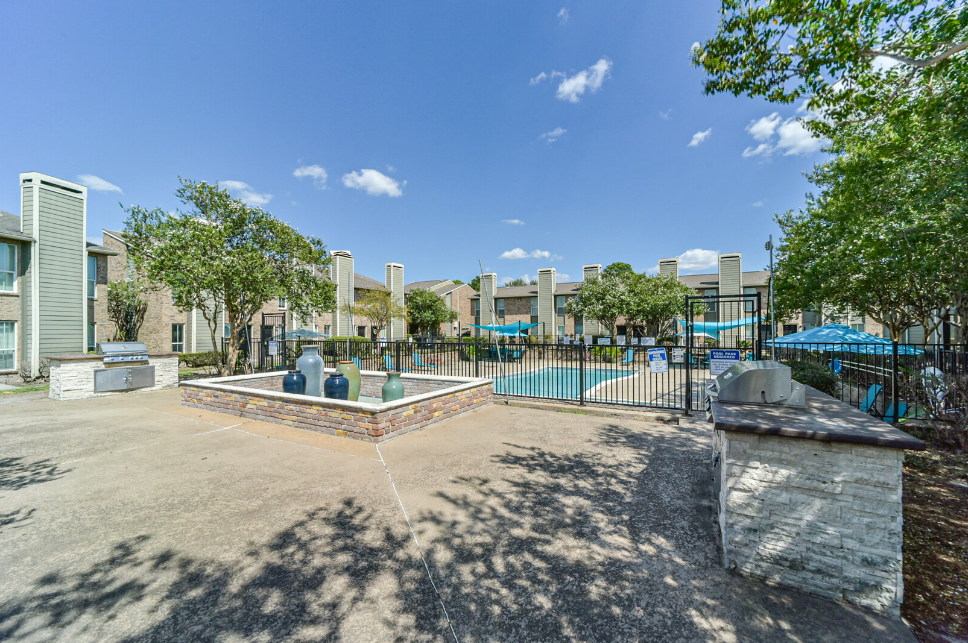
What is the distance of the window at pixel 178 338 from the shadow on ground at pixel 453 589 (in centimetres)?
2390

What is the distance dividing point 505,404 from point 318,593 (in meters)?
7.09

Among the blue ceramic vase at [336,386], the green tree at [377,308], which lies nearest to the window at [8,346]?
the blue ceramic vase at [336,386]

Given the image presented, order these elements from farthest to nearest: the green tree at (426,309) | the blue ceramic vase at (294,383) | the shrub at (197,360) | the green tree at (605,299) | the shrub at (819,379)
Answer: the green tree at (426,309) → the green tree at (605,299) → the shrub at (197,360) → the blue ceramic vase at (294,383) → the shrub at (819,379)

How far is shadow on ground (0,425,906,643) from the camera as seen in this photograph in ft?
7.92

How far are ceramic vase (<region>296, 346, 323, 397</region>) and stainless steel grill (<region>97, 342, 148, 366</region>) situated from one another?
20.5 ft

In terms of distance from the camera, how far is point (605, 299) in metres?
25.8

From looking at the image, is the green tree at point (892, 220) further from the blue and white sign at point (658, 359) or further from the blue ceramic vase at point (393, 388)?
the blue ceramic vase at point (393, 388)

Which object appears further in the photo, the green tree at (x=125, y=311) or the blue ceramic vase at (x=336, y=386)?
the green tree at (x=125, y=311)

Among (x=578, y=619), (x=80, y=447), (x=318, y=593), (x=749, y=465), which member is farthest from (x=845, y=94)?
(x=80, y=447)

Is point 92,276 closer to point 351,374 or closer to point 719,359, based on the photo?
point 351,374

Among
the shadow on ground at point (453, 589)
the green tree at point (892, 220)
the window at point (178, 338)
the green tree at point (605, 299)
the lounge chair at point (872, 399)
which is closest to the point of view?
the shadow on ground at point (453, 589)

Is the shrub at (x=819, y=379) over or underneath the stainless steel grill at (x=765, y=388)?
underneath

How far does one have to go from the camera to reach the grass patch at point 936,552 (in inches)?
98.4

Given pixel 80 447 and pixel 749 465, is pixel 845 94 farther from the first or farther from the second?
pixel 80 447
